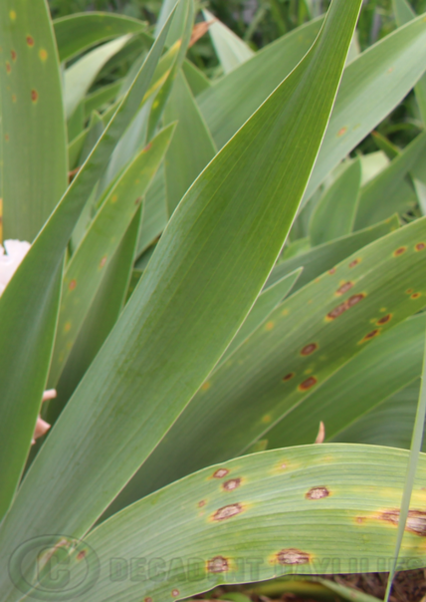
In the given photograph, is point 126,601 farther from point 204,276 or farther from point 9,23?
point 9,23

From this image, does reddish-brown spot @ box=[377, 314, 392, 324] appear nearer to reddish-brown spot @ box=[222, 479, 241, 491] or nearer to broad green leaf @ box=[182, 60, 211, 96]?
reddish-brown spot @ box=[222, 479, 241, 491]

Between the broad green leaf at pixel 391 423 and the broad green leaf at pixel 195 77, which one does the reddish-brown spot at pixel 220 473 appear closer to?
the broad green leaf at pixel 391 423

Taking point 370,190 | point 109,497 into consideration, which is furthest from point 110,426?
point 370,190

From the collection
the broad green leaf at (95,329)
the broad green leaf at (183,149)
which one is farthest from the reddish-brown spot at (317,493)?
the broad green leaf at (183,149)

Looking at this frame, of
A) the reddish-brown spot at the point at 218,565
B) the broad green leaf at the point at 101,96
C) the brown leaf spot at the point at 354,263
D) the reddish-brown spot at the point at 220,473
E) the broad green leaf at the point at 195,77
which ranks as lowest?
the reddish-brown spot at the point at 218,565

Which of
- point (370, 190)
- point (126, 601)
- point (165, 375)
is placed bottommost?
point (126, 601)

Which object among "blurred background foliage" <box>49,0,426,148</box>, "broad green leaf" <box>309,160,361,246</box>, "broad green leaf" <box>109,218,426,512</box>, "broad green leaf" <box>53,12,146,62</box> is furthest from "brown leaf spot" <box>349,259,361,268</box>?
"blurred background foliage" <box>49,0,426,148</box>

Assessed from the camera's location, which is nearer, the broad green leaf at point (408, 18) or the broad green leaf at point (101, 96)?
the broad green leaf at point (408, 18)
